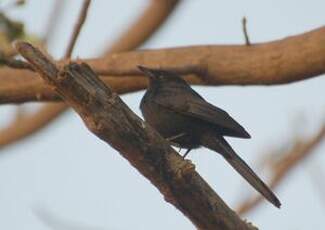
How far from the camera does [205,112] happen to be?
4477 millimetres

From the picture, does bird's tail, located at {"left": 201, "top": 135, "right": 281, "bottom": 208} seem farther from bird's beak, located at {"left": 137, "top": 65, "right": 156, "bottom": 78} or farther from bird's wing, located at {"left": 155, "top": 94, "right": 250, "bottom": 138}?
bird's beak, located at {"left": 137, "top": 65, "right": 156, "bottom": 78}

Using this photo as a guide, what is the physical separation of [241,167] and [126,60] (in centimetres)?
153

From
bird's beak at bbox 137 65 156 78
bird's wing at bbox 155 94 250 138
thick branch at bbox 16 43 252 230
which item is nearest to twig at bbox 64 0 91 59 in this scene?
bird's beak at bbox 137 65 156 78

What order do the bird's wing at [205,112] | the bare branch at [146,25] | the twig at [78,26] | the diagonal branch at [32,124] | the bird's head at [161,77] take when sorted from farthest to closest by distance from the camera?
the diagonal branch at [32,124]
the bare branch at [146,25]
the twig at [78,26]
the bird's head at [161,77]
the bird's wing at [205,112]

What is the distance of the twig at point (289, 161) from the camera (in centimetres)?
645

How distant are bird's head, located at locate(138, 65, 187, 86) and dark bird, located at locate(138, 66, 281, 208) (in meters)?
0.13

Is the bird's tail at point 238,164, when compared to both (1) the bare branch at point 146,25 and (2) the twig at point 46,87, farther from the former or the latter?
(1) the bare branch at point 146,25

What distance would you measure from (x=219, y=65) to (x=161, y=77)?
1.53ft

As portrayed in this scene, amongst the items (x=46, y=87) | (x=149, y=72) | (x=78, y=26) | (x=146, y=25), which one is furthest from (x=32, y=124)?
(x=149, y=72)

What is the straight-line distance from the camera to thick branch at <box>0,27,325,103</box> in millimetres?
5051

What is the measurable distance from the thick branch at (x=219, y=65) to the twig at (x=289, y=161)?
4.80 feet

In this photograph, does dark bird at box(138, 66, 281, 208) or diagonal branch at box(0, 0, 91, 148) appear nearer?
dark bird at box(138, 66, 281, 208)

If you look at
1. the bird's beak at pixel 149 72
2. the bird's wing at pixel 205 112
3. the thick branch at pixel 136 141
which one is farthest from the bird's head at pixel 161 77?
the thick branch at pixel 136 141

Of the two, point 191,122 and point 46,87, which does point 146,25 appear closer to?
point 46,87
